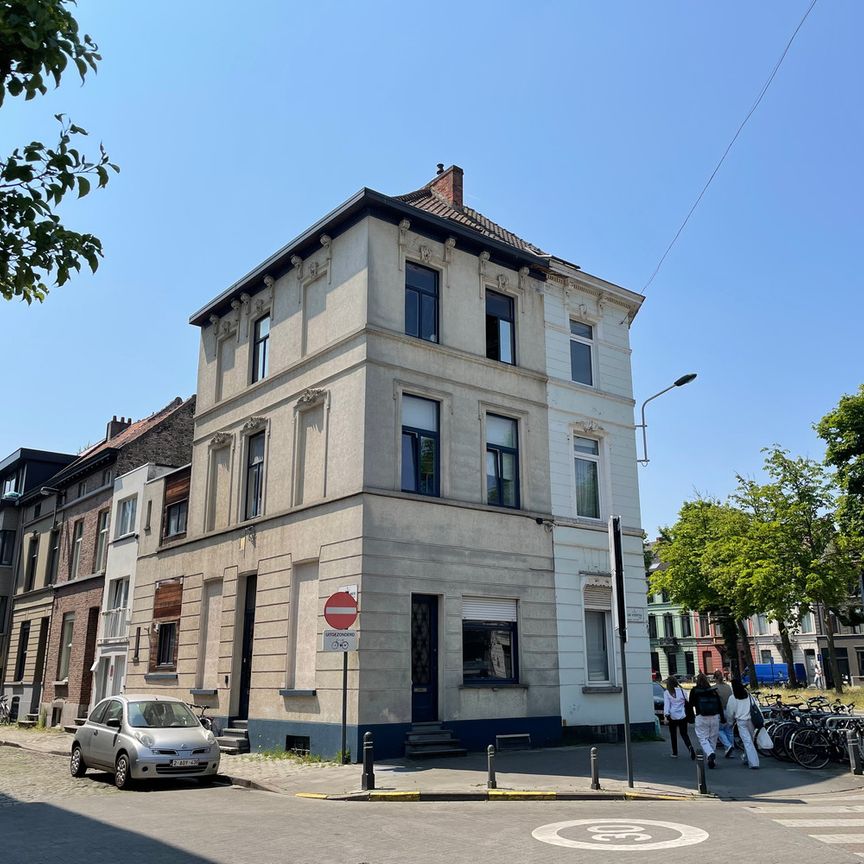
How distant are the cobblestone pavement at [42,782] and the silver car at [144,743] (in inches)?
13.3

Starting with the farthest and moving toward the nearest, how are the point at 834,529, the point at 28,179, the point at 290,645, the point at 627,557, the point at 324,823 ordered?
the point at 834,529, the point at 627,557, the point at 290,645, the point at 324,823, the point at 28,179

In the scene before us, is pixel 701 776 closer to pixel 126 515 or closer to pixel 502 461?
pixel 502 461

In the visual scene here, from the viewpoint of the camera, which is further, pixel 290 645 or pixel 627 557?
pixel 627 557

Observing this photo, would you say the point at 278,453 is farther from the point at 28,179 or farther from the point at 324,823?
the point at 28,179

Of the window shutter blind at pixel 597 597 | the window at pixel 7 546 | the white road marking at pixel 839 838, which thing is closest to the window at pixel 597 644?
the window shutter blind at pixel 597 597

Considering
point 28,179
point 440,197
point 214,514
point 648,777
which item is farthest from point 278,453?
point 28,179

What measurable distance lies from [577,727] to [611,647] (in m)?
2.34

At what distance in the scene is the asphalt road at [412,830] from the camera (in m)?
8.19

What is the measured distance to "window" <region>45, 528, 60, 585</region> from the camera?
33.9m

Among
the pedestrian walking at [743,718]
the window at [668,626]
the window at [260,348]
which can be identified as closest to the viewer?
the pedestrian walking at [743,718]

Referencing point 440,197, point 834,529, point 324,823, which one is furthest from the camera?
point 834,529

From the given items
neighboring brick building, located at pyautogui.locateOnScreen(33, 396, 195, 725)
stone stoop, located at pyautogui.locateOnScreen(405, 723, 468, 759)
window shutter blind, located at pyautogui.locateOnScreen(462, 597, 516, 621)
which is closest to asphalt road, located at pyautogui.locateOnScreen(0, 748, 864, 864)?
stone stoop, located at pyautogui.locateOnScreen(405, 723, 468, 759)

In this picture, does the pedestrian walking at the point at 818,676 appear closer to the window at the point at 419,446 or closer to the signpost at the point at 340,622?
the window at the point at 419,446

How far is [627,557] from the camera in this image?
21.6 m
